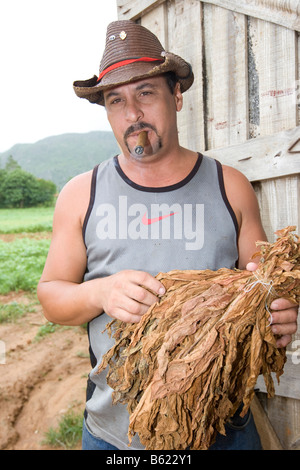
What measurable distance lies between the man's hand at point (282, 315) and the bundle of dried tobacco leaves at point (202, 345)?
1.1 inches

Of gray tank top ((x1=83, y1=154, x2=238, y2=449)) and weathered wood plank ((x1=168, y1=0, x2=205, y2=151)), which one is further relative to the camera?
weathered wood plank ((x1=168, y1=0, x2=205, y2=151))

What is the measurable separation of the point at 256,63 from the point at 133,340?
1.84 m

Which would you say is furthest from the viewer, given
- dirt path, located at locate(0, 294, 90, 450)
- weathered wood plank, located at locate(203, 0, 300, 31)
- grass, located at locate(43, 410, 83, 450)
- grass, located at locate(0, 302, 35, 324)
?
grass, located at locate(0, 302, 35, 324)

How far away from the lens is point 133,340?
126 centimetres

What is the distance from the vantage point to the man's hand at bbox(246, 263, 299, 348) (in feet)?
4.02

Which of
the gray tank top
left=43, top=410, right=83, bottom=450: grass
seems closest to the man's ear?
the gray tank top

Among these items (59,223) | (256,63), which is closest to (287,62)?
(256,63)

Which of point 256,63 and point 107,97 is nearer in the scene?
point 107,97

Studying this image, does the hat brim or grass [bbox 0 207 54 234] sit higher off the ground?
the hat brim

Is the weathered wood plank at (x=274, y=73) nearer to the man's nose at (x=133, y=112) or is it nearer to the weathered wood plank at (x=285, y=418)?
the man's nose at (x=133, y=112)

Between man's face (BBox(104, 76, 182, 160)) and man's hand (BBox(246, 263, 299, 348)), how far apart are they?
82 cm

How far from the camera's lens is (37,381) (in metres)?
4.54

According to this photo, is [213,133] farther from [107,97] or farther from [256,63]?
[107,97]

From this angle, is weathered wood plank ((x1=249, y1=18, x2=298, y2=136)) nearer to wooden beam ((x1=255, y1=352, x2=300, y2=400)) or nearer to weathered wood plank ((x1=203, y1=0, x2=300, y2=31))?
weathered wood plank ((x1=203, y1=0, x2=300, y2=31))
